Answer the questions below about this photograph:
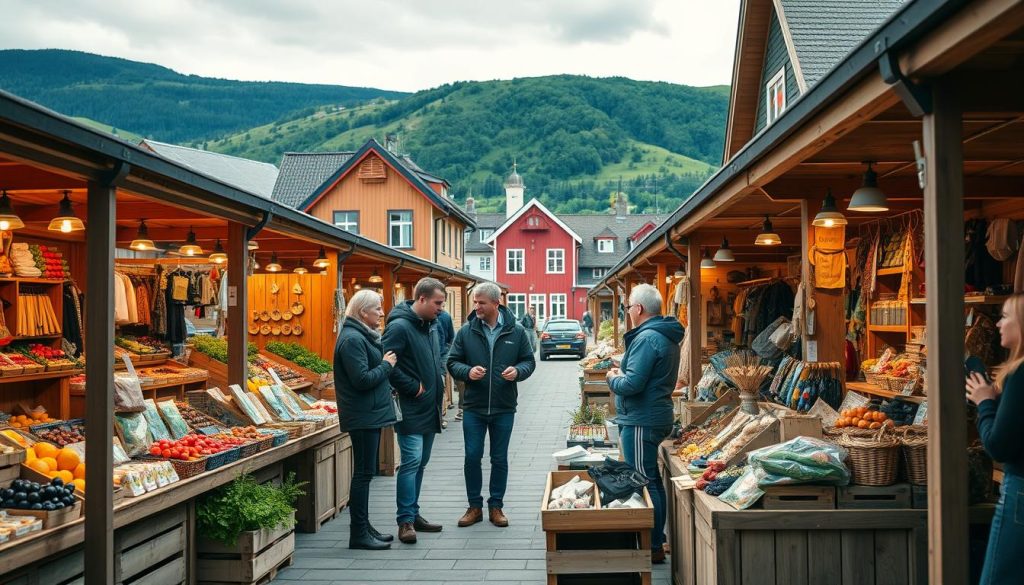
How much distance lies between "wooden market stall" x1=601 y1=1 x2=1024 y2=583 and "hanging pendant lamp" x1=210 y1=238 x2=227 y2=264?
6547mm

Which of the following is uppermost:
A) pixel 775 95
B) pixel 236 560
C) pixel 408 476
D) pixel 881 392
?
pixel 775 95

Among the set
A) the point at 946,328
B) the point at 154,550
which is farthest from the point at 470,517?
the point at 946,328

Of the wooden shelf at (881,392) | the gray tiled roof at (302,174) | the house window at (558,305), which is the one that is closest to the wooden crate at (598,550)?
the wooden shelf at (881,392)

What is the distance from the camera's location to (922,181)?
3.44 metres

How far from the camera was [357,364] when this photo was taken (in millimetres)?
6926

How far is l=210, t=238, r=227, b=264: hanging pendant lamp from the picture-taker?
1198 centimetres

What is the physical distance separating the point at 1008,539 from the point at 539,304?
53287 mm

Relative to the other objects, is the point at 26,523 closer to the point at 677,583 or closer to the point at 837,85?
the point at 677,583

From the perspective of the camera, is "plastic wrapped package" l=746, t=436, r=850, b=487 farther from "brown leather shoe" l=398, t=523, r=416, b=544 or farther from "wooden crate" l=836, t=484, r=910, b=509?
"brown leather shoe" l=398, t=523, r=416, b=544

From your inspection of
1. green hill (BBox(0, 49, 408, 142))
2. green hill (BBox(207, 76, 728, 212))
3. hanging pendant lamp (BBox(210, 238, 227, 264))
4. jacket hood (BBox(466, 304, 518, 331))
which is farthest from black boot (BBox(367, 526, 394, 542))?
green hill (BBox(0, 49, 408, 142))

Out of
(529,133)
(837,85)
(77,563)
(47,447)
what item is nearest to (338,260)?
(47,447)

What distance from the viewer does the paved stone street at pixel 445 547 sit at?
639 centimetres

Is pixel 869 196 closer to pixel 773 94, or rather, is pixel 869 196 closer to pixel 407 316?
pixel 407 316

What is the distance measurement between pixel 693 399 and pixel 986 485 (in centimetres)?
476
